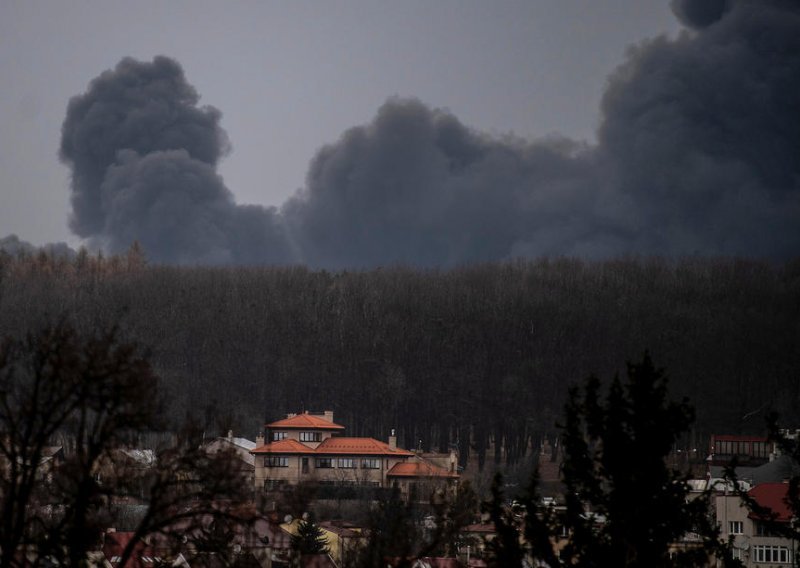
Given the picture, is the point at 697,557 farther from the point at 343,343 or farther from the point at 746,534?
the point at 343,343

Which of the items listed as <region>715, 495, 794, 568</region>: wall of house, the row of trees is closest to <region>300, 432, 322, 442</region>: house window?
<region>715, 495, 794, 568</region>: wall of house

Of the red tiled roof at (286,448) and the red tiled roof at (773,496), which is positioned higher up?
the red tiled roof at (286,448)

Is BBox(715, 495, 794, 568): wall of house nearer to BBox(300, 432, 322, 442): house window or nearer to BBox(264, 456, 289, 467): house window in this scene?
BBox(264, 456, 289, 467): house window

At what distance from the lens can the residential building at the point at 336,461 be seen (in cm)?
9681

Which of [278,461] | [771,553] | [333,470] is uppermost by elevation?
[278,461]

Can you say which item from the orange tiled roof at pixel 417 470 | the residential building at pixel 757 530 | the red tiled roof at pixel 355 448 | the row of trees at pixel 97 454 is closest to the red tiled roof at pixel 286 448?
the red tiled roof at pixel 355 448

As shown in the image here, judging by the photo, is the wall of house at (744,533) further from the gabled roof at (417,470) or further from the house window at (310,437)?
the house window at (310,437)

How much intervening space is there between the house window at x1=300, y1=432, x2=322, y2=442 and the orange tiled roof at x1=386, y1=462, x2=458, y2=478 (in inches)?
295

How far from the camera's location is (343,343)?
140 m

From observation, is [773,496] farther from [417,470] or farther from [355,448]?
[355,448]

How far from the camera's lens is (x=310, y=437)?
107 metres

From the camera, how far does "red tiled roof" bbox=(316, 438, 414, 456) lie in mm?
101875

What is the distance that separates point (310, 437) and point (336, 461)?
21.1ft

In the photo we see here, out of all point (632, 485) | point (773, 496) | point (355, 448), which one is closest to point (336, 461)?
point (355, 448)
